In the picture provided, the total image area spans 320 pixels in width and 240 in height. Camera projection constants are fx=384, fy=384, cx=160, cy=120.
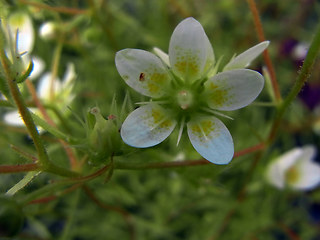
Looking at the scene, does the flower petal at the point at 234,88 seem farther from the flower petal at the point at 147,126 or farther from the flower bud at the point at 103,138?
the flower bud at the point at 103,138

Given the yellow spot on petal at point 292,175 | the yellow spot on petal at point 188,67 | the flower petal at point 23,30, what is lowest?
the yellow spot on petal at point 292,175

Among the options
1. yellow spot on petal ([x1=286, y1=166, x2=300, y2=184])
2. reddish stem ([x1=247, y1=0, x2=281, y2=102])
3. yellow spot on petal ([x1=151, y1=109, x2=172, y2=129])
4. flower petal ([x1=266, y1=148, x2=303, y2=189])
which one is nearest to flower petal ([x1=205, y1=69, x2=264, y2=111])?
yellow spot on petal ([x1=151, y1=109, x2=172, y2=129])

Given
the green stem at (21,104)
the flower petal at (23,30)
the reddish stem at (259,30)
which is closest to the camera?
the green stem at (21,104)

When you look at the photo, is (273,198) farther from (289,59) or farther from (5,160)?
(5,160)

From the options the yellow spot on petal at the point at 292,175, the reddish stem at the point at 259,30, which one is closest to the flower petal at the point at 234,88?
the reddish stem at the point at 259,30

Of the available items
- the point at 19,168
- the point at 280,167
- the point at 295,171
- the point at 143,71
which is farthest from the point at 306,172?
the point at 19,168

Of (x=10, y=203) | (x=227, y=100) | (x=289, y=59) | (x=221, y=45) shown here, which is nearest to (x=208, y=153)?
(x=227, y=100)

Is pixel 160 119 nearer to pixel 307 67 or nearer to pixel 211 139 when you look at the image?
pixel 211 139

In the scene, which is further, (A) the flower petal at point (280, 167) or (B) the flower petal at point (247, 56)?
(A) the flower petal at point (280, 167)
